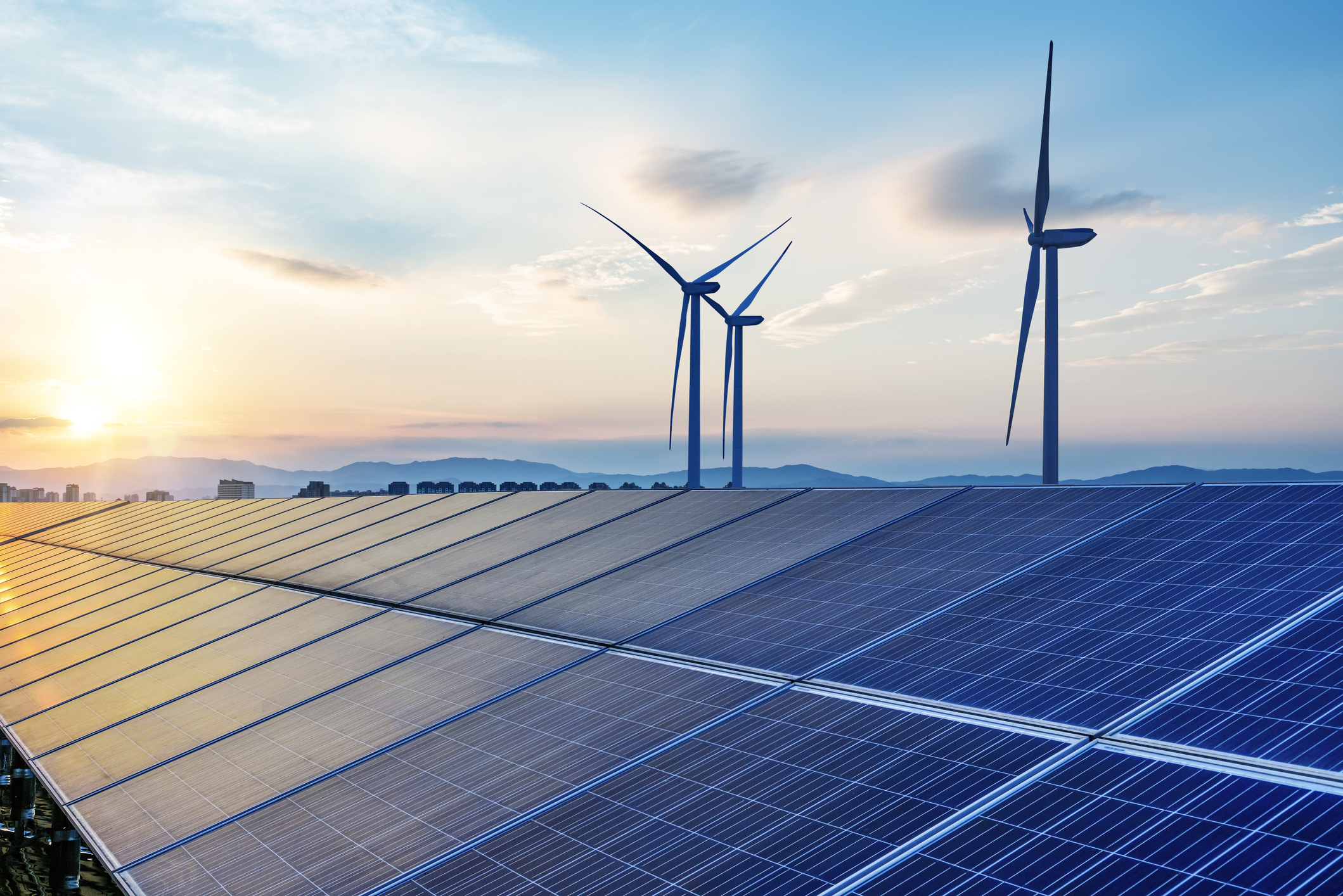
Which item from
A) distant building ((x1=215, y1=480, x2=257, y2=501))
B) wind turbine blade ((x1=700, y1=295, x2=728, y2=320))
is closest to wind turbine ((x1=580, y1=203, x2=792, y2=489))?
wind turbine blade ((x1=700, y1=295, x2=728, y2=320))

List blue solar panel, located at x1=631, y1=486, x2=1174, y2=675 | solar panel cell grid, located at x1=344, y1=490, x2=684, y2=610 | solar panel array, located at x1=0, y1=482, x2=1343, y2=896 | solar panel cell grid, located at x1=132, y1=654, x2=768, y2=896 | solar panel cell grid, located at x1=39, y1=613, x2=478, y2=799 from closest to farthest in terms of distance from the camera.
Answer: solar panel array, located at x1=0, y1=482, x2=1343, y2=896 → solar panel cell grid, located at x1=132, y1=654, x2=768, y2=896 → blue solar panel, located at x1=631, y1=486, x2=1174, y2=675 → solar panel cell grid, located at x1=39, y1=613, x2=478, y2=799 → solar panel cell grid, located at x1=344, y1=490, x2=684, y2=610

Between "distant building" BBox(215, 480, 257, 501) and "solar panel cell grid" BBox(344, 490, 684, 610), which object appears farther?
"distant building" BBox(215, 480, 257, 501)

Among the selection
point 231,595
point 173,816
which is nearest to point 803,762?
point 173,816

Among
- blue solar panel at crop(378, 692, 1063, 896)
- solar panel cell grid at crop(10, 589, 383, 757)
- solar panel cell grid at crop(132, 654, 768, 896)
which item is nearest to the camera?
blue solar panel at crop(378, 692, 1063, 896)

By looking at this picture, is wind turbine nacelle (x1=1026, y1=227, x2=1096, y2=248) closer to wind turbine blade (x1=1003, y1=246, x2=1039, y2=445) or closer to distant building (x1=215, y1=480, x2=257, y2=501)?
wind turbine blade (x1=1003, y1=246, x2=1039, y2=445)

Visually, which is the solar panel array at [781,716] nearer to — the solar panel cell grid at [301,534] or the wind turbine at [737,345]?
the solar panel cell grid at [301,534]

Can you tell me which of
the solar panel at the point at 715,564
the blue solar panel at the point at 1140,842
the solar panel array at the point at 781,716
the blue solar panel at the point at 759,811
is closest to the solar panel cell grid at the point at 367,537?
the solar panel array at the point at 781,716
